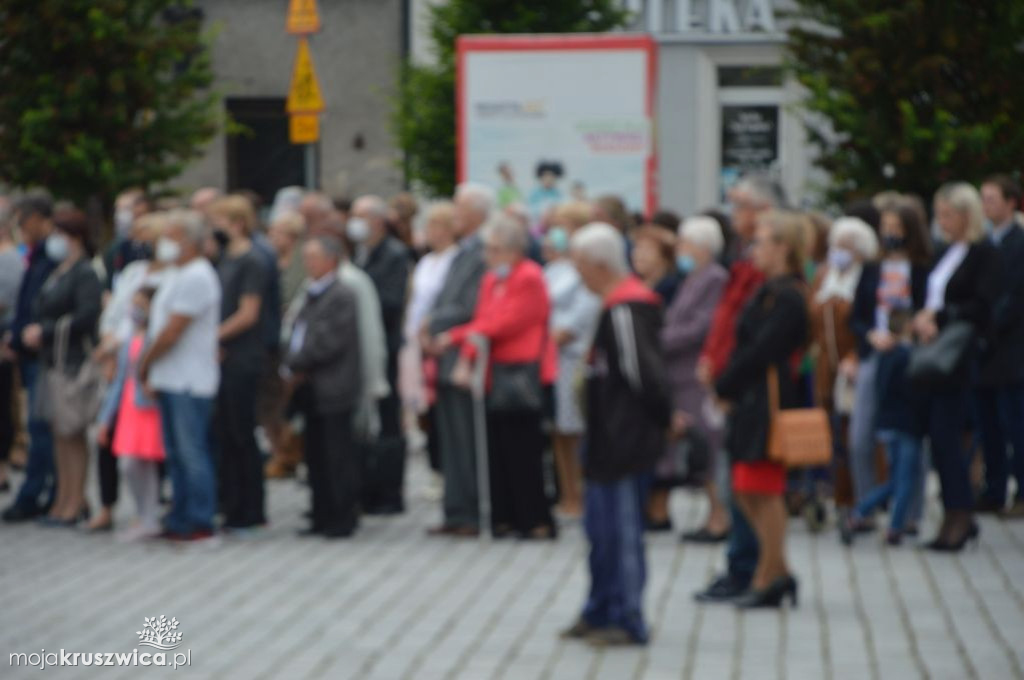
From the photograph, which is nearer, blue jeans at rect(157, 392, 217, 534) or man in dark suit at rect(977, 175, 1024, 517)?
blue jeans at rect(157, 392, 217, 534)

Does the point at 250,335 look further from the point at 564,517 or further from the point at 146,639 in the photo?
the point at 146,639

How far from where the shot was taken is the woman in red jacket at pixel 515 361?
12367mm

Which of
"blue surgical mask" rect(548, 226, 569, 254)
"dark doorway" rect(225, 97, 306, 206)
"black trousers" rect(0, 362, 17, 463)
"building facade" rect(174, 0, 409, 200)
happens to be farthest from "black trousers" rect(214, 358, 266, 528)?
"dark doorway" rect(225, 97, 306, 206)

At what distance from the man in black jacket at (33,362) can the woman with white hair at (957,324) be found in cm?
553

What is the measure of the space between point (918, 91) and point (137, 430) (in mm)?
7259

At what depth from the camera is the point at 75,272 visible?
13258 mm

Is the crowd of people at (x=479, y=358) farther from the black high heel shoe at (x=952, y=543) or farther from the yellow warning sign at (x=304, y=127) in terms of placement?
the yellow warning sign at (x=304, y=127)

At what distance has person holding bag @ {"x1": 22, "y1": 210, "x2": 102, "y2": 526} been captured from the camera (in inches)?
521

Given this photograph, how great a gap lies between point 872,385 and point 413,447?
6.40 m

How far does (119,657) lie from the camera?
8906 millimetres

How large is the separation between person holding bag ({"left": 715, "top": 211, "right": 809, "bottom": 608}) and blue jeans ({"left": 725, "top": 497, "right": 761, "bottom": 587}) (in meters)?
0.22

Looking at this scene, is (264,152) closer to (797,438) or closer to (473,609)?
(473,609)

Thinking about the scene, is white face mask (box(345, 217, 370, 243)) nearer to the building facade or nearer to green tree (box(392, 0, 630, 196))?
green tree (box(392, 0, 630, 196))

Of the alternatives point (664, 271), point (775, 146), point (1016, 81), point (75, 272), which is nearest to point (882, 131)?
point (1016, 81)
